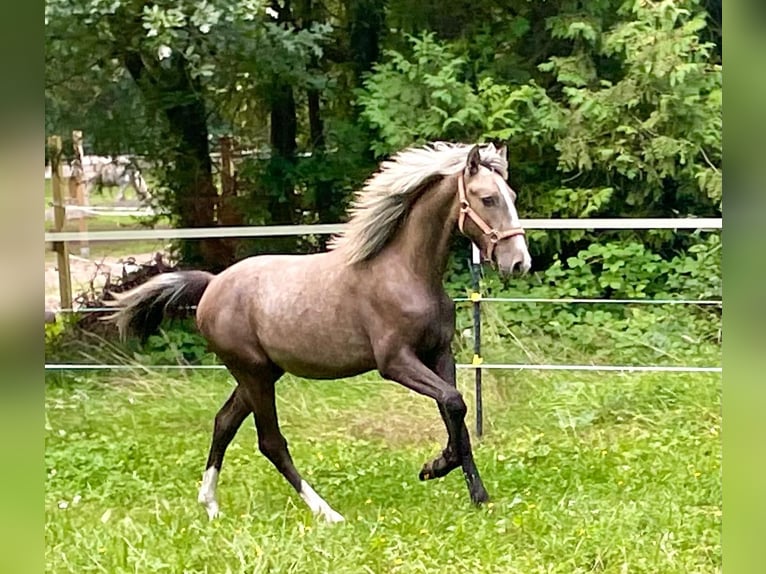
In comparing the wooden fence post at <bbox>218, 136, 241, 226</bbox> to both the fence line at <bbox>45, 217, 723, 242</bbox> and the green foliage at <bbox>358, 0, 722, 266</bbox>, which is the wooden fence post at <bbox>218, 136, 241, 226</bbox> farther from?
the green foliage at <bbox>358, 0, 722, 266</bbox>

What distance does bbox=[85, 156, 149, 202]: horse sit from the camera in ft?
9.70

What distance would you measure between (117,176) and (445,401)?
1553 millimetres

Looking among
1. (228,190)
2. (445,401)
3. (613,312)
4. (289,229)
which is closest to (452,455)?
(445,401)

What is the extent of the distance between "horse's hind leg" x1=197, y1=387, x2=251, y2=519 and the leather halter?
0.77m

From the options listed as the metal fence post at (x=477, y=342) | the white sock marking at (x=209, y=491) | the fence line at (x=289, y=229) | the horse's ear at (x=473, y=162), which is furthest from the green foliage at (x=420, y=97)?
the white sock marking at (x=209, y=491)

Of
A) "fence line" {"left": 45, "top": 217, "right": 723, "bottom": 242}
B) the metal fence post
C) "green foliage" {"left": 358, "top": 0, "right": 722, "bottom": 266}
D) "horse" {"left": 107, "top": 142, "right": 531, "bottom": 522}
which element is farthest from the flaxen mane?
"green foliage" {"left": 358, "top": 0, "right": 722, "bottom": 266}

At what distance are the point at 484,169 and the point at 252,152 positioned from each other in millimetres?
1044

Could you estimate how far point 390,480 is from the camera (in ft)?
7.72

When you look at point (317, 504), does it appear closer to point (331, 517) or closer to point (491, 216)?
point (331, 517)

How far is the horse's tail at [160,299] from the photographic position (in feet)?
7.73

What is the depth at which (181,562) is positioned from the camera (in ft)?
6.73
